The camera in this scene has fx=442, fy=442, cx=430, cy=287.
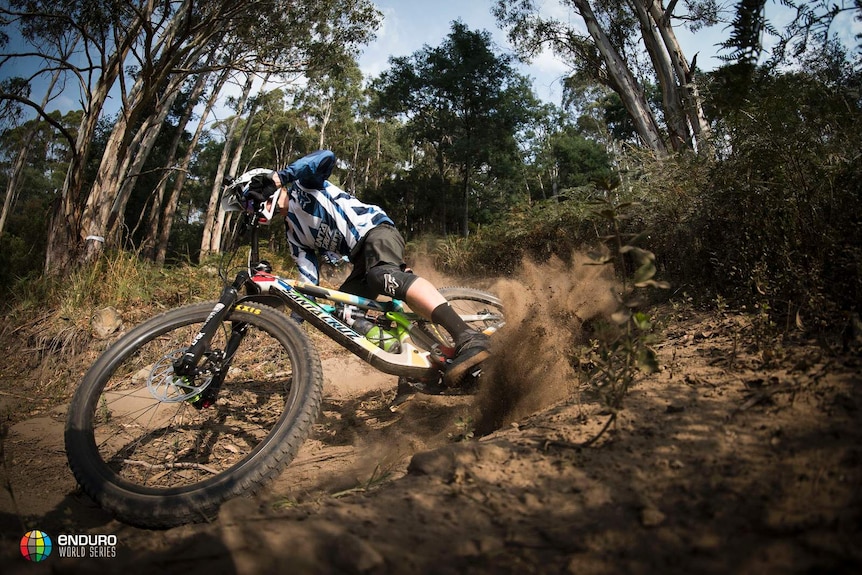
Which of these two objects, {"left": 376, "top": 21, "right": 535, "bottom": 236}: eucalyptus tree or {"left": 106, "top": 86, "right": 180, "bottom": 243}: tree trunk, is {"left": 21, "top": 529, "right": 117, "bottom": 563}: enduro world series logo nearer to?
{"left": 106, "top": 86, "right": 180, "bottom": 243}: tree trunk

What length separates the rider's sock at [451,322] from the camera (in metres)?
Answer: 2.95

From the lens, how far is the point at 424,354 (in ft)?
10.0

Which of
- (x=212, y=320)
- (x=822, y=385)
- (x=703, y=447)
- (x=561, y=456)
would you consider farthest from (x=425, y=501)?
(x=212, y=320)

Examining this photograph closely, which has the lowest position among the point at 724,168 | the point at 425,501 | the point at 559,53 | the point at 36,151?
the point at 425,501

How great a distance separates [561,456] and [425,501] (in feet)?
1.76

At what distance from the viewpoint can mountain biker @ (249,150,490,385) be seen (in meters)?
3.03

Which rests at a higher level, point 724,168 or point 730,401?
point 724,168

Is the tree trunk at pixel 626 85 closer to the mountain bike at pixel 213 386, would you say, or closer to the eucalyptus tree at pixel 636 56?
the eucalyptus tree at pixel 636 56

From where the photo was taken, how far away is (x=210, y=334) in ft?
8.95

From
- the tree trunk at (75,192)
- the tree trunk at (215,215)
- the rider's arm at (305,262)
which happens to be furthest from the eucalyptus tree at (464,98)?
the rider's arm at (305,262)

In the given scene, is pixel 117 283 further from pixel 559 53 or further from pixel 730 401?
pixel 559 53

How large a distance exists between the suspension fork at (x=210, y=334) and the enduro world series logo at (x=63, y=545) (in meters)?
0.95

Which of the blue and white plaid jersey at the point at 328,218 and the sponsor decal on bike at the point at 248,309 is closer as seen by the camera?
the sponsor decal on bike at the point at 248,309

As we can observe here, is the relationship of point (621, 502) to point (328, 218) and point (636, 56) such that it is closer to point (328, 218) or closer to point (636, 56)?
point (328, 218)
